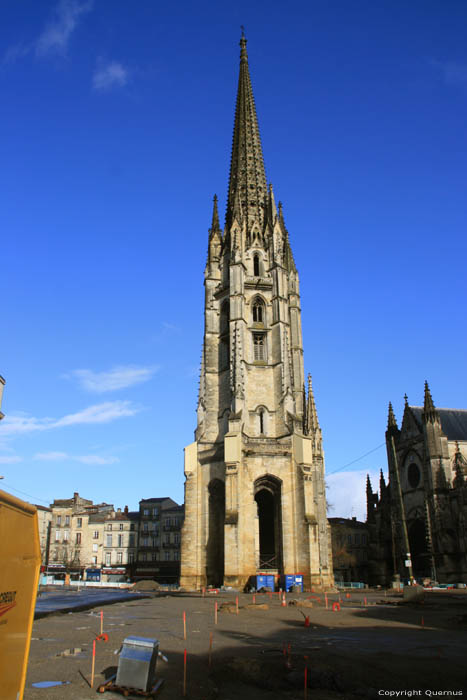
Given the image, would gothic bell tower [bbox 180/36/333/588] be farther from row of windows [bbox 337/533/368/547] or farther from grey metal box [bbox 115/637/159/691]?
grey metal box [bbox 115/637/159/691]

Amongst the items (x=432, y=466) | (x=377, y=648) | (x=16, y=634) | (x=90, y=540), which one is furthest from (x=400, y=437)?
(x=16, y=634)

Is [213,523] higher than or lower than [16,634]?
higher

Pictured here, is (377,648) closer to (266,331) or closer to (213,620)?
(213,620)

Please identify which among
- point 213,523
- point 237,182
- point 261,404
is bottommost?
point 213,523

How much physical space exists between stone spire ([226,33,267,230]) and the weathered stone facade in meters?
22.9

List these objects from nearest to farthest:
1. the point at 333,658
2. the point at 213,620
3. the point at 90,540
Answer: the point at 333,658 → the point at 213,620 → the point at 90,540

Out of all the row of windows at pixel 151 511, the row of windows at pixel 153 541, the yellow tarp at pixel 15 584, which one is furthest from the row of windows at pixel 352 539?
the yellow tarp at pixel 15 584

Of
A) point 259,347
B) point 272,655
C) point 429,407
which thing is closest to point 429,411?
point 429,407

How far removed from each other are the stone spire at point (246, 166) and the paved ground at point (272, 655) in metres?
35.2

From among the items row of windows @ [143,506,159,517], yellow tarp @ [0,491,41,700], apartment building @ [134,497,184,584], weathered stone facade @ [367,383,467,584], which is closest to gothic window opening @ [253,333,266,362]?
weathered stone facade @ [367,383,467,584]

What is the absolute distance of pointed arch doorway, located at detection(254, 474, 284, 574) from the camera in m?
35.7

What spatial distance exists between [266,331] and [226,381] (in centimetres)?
Result: 516

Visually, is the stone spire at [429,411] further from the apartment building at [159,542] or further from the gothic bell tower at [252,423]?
the apartment building at [159,542]

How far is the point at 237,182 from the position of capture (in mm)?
49531
